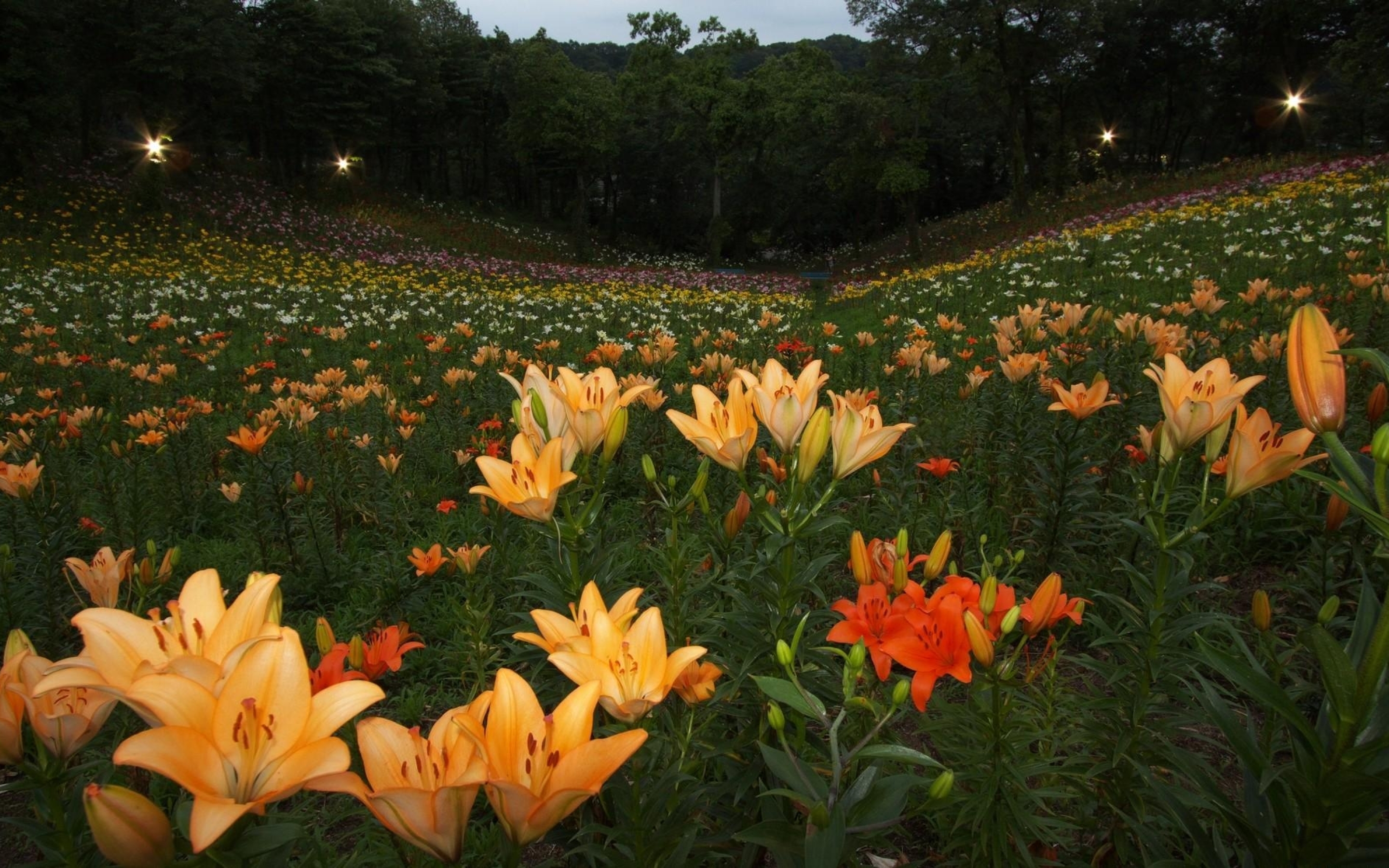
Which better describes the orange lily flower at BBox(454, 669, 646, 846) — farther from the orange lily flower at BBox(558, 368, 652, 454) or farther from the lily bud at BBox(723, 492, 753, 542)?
the lily bud at BBox(723, 492, 753, 542)

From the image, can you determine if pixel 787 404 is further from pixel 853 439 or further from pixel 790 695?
pixel 790 695

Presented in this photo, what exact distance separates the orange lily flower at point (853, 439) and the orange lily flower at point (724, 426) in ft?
0.51

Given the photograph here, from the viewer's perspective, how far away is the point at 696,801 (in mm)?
1113

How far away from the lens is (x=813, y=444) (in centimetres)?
121

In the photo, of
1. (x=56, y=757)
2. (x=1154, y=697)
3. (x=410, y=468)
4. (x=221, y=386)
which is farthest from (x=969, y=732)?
(x=221, y=386)

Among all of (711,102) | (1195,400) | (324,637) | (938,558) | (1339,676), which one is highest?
(711,102)

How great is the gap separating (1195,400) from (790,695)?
1056 mm

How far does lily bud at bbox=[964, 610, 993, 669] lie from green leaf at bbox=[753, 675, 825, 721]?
0.96 feet

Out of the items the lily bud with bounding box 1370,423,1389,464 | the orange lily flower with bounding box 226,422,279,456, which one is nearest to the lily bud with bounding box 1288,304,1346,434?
the lily bud with bounding box 1370,423,1389,464

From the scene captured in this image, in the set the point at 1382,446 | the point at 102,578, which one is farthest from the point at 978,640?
the point at 102,578

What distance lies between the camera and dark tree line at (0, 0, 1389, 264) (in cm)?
1880

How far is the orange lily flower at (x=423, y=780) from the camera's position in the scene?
2.30ft

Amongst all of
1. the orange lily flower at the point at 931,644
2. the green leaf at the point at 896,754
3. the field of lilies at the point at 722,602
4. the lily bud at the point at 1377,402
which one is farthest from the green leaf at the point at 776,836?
the lily bud at the point at 1377,402

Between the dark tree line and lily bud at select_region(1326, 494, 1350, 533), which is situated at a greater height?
the dark tree line
